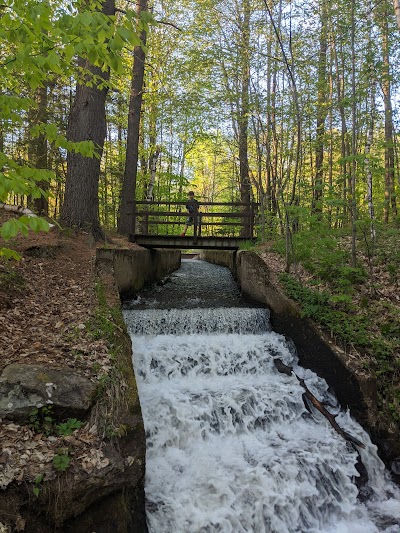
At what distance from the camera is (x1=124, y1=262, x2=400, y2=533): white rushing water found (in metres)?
4.11

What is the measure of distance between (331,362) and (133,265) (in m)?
5.91

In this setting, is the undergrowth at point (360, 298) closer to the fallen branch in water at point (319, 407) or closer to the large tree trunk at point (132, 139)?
the fallen branch in water at point (319, 407)

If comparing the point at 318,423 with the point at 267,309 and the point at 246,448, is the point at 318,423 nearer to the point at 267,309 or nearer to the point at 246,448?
the point at 246,448

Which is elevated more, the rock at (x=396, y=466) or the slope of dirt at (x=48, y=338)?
the slope of dirt at (x=48, y=338)

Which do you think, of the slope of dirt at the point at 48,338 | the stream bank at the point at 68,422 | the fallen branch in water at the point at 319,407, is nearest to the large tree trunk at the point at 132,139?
the slope of dirt at the point at 48,338

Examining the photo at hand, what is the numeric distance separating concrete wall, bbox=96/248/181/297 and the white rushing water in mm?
2166

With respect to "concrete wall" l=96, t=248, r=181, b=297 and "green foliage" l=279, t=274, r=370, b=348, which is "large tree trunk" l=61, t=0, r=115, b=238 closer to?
"concrete wall" l=96, t=248, r=181, b=297

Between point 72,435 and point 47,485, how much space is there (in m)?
0.54

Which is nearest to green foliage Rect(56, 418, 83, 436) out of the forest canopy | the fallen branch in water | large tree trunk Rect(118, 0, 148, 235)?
the forest canopy

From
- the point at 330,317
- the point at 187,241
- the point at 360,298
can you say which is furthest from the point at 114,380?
the point at 187,241

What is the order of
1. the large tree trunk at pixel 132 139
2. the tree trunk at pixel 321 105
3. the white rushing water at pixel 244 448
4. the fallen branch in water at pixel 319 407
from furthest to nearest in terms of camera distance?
the large tree trunk at pixel 132 139, the tree trunk at pixel 321 105, the fallen branch in water at pixel 319 407, the white rushing water at pixel 244 448

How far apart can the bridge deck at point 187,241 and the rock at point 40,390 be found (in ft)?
26.1

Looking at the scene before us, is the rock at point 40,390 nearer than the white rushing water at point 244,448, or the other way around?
the rock at point 40,390

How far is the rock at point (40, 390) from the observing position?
11.9 feet
